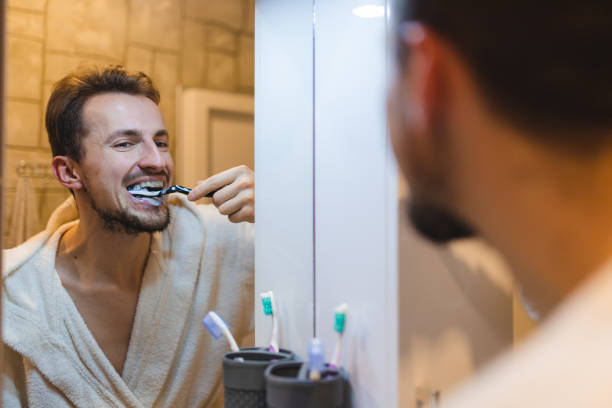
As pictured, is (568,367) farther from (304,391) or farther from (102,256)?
(102,256)

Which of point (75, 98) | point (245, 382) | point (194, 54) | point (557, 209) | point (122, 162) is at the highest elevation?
point (194, 54)

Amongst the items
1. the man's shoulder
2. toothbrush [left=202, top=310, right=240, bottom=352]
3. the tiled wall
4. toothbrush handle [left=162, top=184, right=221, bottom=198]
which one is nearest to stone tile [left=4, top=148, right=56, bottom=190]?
the tiled wall

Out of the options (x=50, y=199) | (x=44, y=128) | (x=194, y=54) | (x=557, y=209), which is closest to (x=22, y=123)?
(x=44, y=128)

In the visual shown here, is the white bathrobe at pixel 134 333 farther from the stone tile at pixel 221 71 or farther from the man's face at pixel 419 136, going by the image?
the man's face at pixel 419 136

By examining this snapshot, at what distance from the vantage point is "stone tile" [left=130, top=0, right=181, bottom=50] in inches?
49.9

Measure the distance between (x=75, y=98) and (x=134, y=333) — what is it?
0.46 meters

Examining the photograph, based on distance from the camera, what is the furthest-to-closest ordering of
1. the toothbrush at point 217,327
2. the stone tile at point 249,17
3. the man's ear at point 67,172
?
the man's ear at point 67,172, the stone tile at point 249,17, the toothbrush at point 217,327

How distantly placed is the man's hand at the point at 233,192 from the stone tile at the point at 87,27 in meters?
0.32

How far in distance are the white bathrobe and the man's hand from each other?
3 cm

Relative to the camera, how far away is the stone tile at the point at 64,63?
46.6 inches

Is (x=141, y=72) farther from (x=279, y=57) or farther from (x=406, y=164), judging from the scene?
(x=406, y=164)

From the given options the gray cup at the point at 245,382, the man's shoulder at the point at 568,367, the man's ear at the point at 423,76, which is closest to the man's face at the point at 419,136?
the man's ear at the point at 423,76

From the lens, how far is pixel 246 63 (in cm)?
110

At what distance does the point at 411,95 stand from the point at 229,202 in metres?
0.69
